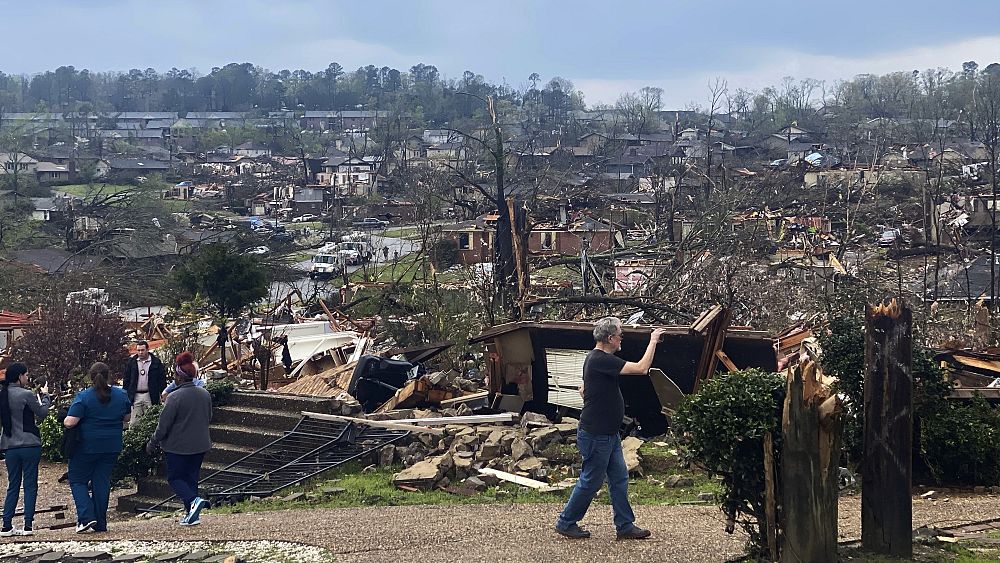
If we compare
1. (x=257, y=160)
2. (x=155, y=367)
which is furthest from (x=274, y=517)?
(x=257, y=160)

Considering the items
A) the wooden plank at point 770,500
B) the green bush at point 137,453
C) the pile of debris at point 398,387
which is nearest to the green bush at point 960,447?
the wooden plank at point 770,500

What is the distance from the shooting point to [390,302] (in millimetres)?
22344

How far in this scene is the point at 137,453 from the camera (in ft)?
38.7

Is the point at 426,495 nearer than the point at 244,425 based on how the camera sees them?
Yes

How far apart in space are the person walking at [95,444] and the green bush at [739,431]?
4.69 meters

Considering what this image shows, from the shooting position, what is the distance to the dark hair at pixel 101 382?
830cm

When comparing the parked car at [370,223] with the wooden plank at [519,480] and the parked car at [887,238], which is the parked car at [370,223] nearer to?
the parked car at [887,238]

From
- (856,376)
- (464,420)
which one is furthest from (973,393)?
(464,420)

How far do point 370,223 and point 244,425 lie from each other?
47211 mm

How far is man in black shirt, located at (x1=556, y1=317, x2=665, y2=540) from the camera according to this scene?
6895 mm

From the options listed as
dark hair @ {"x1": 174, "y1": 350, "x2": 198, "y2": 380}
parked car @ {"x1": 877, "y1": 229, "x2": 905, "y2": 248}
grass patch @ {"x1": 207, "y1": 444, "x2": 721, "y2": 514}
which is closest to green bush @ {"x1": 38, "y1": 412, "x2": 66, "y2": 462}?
grass patch @ {"x1": 207, "y1": 444, "x2": 721, "y2": 514}

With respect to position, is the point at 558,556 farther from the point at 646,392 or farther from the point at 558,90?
the point at 558,90

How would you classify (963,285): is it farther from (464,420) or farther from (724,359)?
(464,420)

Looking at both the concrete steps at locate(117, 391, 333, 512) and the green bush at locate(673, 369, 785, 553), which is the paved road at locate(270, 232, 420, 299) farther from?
the green bush at locate(673, 369, 785, 553)
